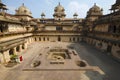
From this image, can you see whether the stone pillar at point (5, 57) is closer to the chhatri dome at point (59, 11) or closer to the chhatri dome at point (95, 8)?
the chhatri dome at point (59, 11)

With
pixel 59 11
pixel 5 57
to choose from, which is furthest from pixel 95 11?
pixel 5 57

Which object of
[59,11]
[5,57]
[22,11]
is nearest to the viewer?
[5,57]

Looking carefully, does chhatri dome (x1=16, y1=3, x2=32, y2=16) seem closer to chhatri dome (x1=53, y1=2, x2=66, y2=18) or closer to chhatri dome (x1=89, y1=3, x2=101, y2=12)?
chhatri dome (x1=53, y1=2, x2=66, y2=18)

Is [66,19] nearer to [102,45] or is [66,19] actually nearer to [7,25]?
A: [102,45]

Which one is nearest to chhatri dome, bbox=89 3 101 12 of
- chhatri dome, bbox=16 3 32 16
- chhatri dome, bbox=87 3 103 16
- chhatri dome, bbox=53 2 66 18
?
chhatri dome, bbox=87 3 103 16

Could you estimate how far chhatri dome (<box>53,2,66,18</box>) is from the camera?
147 ft

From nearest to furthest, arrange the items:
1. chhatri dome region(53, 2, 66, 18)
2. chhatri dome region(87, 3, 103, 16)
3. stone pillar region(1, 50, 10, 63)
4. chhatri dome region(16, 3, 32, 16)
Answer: stone pillar region(1, 50, 10, 63)
chhatri dome region(87, 3, 103, 16)
chhatri dome region(16, 3, 32, 16)
chhatri dome region(53, 2, 66, 18)

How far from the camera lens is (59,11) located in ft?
152

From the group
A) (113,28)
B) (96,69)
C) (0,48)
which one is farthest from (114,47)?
(0,48)

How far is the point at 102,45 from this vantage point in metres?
25.9

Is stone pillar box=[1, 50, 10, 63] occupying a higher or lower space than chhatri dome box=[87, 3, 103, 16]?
lower

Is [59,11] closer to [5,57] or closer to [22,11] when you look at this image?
[22,11]

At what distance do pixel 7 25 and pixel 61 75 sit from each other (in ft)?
62.3

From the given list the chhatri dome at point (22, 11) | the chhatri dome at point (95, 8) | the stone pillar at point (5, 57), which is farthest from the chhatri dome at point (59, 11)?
the stone pillar at point (5, 57)
